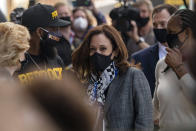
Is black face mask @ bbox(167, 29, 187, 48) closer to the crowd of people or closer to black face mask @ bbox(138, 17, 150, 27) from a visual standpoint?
the crowd of people

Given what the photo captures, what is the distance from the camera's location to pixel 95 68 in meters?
4.26

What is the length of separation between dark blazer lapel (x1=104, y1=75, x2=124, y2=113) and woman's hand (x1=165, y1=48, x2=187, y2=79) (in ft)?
1.39

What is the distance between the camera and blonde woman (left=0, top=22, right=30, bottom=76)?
3.29m

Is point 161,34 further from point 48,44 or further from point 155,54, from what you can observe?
point 48,44

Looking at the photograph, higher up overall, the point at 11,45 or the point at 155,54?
the point at 11,45

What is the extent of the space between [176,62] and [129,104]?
19.8 inches

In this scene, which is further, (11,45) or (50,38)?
(50,38)

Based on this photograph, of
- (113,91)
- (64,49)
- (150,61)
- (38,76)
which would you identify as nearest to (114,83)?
(113,91)

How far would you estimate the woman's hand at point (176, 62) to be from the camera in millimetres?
3678

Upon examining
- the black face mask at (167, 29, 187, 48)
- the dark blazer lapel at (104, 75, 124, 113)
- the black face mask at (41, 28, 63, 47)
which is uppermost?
the black face mask at (167, 29, 187, 48)

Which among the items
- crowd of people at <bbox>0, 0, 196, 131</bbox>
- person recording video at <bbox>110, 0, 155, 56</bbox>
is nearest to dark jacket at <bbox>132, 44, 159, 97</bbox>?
crowd of people at <bbox>0, 0, 196, 131</bbox>

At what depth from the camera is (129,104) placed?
3.94 m

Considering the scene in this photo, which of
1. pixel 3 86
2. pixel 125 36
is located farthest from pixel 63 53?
pixel 3 86

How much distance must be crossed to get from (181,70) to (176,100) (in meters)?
0.22
